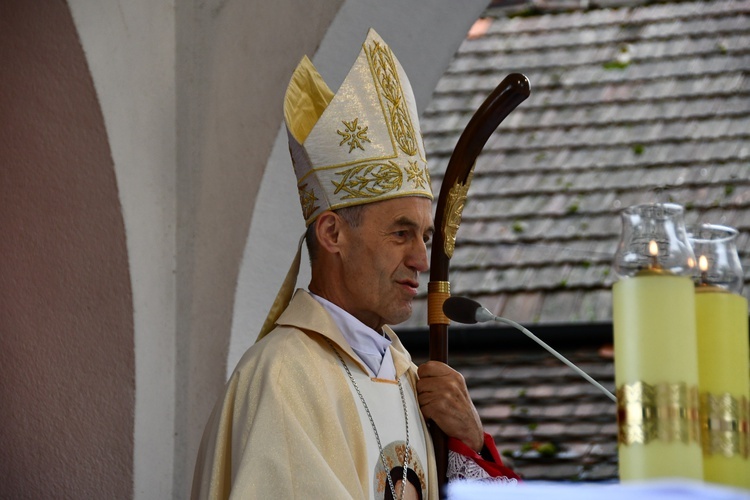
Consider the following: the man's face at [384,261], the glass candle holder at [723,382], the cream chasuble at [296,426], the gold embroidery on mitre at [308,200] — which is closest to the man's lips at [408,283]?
the man's face at [384,261]

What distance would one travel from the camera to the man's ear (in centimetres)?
347

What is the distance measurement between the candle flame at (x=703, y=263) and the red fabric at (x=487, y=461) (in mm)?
1678

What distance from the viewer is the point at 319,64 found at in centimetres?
402

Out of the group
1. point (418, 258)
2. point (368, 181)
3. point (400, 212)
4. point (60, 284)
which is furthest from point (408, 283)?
point (60, 284)

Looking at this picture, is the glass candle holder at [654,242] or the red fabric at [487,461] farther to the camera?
the red fabric at [487,461]

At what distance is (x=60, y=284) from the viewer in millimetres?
3785

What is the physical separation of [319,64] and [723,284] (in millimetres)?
2554

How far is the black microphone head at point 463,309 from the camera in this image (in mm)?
2930

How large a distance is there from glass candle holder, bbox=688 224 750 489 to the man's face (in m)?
1.85

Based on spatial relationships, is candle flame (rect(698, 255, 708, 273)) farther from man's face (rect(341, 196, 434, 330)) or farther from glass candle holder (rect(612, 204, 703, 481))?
man's face (rect(341, 196, 434, 330))

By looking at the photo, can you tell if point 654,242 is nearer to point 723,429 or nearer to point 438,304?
point 723,429

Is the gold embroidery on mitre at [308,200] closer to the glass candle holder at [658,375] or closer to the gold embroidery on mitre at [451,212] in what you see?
the gold embroidery on mitre at [451,212]

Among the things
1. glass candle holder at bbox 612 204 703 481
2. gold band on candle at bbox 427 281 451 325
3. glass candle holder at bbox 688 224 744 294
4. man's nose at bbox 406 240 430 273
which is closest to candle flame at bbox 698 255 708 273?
glass candle holder at bbox 688 224 744 294

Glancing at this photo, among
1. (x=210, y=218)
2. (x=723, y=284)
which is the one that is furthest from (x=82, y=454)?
(x=723, y=284)
